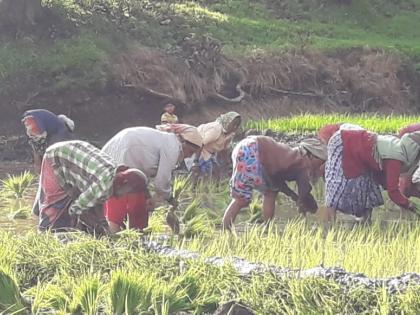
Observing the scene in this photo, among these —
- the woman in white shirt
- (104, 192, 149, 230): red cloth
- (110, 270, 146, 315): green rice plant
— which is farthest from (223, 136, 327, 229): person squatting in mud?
(110, 270, 146, 315): green rice plant

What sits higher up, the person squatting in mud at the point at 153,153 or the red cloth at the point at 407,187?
the person squatting in mud at the point at 153,153

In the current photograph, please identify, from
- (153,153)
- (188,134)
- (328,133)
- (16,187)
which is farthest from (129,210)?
(16,187)

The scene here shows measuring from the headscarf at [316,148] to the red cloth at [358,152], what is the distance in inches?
13.7

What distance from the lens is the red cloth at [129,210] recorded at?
6383 mm

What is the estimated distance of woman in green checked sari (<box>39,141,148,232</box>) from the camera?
622 cm

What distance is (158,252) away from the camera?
5.95 metres

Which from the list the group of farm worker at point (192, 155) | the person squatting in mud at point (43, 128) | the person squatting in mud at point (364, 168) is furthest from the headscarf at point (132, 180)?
the person squatting in mud at point (364, 168)

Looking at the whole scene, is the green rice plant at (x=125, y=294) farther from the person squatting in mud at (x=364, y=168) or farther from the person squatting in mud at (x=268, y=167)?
the person squatting in mud at (x=364, y=168)

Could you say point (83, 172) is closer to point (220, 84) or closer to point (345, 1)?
point (220, 84)

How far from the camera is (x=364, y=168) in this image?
8.02 m

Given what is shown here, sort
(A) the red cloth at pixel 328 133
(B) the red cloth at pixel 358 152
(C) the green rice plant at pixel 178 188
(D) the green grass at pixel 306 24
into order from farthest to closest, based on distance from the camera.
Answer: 1. (D) the green grass at pixel 306 24
2. (C) the green rice plant at pixel 178 188
3. (A) the red cloth at pixel 328 133
4. (B) the red cloth at pixel 358 152

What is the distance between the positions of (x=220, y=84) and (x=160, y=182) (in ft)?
42.1

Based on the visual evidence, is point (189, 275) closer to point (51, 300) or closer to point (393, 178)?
point (51, 300)

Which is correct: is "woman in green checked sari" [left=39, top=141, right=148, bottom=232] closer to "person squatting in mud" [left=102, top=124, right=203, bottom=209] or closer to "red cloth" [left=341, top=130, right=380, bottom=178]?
"person squatting in mud" [left=102, top=124, right=203, bottom=209]
